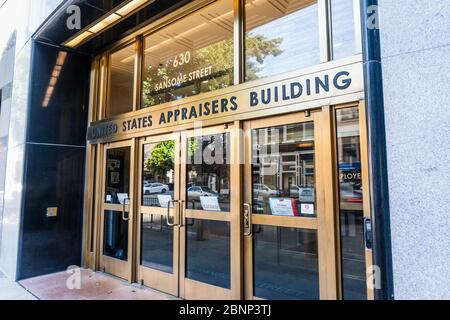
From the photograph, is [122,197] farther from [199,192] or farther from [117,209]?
[199,192]

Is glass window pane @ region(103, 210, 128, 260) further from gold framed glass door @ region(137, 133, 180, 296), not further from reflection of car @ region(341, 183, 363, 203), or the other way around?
reflection of car @ region(341, 183, 363, 203)

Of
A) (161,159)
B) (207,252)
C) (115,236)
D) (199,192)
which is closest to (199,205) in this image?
(199,192)

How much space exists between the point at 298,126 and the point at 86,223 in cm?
377

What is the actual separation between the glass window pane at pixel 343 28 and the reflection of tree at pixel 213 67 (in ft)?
2.00

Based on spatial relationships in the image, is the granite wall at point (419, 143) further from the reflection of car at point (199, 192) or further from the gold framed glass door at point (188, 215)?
the reflection of car at point (199, 192)

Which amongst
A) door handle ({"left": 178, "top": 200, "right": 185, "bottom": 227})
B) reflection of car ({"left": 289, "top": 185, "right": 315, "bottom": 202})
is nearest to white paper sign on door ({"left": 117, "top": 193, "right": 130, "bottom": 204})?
door handle ({"left": 178, "top": 200, "right": 185, "bottom": 227})

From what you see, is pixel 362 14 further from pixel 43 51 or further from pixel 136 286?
pixel 43 51

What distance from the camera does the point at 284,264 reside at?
3.20 m

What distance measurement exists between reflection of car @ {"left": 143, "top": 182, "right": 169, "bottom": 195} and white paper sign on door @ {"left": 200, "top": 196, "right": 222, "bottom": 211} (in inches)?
25.2

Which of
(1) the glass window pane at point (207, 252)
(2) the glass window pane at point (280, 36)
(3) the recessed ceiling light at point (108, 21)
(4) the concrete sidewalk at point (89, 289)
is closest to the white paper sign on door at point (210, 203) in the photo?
(1) the glass window pane at point (207, 252)

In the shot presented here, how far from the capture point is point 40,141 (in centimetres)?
458

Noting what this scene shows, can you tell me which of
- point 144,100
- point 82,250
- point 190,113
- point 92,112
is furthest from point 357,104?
point 82,250

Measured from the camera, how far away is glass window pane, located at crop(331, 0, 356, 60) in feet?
8.77

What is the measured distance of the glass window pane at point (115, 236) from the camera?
14.7 feet
